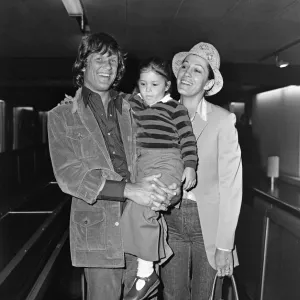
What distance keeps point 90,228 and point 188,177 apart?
50cm

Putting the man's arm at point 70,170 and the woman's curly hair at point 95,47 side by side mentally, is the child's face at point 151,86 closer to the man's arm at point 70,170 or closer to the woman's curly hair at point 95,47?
the woman's curly hair at point 95,47

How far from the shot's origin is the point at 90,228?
175 centimetres

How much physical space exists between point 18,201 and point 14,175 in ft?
5.59

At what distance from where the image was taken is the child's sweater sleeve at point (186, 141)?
5.94ft

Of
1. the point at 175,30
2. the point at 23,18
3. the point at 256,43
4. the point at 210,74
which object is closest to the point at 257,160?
the point at 256,43

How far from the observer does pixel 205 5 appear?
4504mm

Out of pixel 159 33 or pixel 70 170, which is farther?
pixel 159 33

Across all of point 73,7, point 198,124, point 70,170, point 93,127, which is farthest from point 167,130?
point 73,7

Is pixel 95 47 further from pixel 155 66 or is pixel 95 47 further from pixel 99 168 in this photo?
pixel 99 168

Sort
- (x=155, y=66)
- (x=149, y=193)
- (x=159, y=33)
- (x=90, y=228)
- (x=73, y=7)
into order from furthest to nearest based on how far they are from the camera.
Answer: (x=159, y=33), (x=73, y=7), (x=155, y=66), (x=90, y=228), (x=149, y=193)

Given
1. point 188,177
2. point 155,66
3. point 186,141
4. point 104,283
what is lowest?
point 104,283

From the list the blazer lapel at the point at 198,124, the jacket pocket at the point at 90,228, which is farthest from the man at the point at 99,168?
the blazer lapel at the point at 198,124

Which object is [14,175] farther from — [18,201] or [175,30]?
[175,30]

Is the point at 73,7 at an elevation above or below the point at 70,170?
above
